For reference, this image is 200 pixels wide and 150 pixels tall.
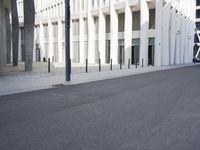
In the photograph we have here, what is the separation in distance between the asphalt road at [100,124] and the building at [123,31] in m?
23.8

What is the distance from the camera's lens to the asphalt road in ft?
15.0

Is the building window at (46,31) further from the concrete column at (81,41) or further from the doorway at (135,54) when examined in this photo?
the doorway at (135,54)

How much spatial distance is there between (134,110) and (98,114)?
116 centimetres

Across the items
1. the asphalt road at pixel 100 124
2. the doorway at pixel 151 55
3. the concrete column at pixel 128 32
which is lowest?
the asphalt road at pixel 100 124

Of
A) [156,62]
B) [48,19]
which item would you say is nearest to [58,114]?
[156,62]

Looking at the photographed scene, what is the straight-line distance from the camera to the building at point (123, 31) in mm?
36000

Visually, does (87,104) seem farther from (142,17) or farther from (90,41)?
(90,41)

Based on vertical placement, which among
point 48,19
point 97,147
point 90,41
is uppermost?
point 48,19

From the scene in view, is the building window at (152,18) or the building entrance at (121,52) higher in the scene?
the building window at (152,18)

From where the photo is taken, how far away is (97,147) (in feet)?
14.4

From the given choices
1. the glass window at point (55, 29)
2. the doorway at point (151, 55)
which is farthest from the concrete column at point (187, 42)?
the glass window at point (55, 29)

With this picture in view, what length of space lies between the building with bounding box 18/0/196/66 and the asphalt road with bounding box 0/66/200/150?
78.0 feet

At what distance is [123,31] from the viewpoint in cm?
4109

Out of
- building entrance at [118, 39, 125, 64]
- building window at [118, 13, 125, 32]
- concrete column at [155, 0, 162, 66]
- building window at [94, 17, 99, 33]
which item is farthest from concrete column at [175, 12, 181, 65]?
building window at [94, 17, 99, 33]
